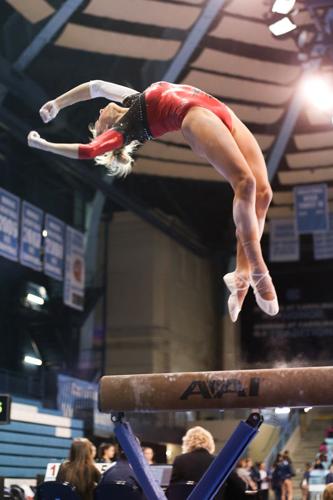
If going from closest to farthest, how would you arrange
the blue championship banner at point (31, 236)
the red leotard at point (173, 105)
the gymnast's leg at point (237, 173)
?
the gymnast's leg at point (237, 173) < the red leotard at point (173, 105) < the blue championship banner at point (31, 236)

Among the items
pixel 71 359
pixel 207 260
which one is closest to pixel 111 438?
pixel 71 359

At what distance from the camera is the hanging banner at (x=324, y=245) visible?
61.4 feet

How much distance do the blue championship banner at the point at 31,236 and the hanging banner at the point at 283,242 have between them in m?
6.11

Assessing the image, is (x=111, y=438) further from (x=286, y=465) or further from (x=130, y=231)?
(x=130, y=231)

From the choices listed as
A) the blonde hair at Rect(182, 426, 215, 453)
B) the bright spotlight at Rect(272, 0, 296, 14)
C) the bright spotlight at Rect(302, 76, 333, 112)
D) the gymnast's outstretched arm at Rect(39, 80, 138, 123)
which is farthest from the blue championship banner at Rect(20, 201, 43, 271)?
the gymnast's outstretched arm at Rect(39, 80, 138, 123)

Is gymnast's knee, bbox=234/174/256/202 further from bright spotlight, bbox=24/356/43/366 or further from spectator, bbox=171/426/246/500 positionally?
bright spotlight, bbox=24/356/43/366

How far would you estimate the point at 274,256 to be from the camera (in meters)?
19.3

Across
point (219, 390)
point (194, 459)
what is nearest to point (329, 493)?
point (194, 459)

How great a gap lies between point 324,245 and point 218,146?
15.4 metres

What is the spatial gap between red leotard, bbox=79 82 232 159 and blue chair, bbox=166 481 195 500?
185 centimetres

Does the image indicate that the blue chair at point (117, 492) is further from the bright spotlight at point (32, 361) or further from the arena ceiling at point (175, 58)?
the bright spotlight at point (32, 361)

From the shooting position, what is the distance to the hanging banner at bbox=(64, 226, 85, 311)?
17.3 meters

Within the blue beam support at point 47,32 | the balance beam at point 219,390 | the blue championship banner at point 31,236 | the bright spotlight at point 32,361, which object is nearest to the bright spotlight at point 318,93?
the blue beam support at point 47,32

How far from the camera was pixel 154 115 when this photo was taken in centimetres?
405
